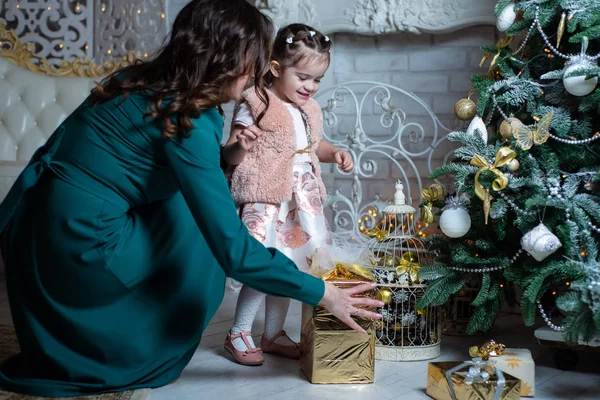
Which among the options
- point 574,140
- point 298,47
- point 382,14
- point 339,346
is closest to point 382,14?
point 382,14

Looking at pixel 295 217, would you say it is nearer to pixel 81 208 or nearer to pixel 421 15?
pixel 81 208

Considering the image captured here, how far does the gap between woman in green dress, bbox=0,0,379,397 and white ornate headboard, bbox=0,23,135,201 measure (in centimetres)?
212

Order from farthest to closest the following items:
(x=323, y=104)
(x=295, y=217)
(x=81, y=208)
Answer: (x=323, y=104) → (x=295, y=217) → (x=81, y=208)

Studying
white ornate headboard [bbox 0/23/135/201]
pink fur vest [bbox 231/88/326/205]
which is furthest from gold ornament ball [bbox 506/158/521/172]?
white ornate headboard [bbox 0/23/135/201]

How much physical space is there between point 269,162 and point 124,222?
0.53 metres

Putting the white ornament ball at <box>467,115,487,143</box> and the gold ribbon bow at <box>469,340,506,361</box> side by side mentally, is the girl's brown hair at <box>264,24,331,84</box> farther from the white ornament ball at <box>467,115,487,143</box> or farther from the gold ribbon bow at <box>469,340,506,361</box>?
the gold ribbon bow at <box>469,340,506,361</box>

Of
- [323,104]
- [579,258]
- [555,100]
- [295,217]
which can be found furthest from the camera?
[323,104]

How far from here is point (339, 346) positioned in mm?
1651

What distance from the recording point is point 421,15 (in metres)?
2.69

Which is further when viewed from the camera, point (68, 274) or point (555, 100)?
point (555, 100)

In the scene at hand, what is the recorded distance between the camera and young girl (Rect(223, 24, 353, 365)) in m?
1.89

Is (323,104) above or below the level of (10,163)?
above

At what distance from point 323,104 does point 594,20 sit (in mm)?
1407

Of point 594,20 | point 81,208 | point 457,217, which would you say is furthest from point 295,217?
point 594,20
